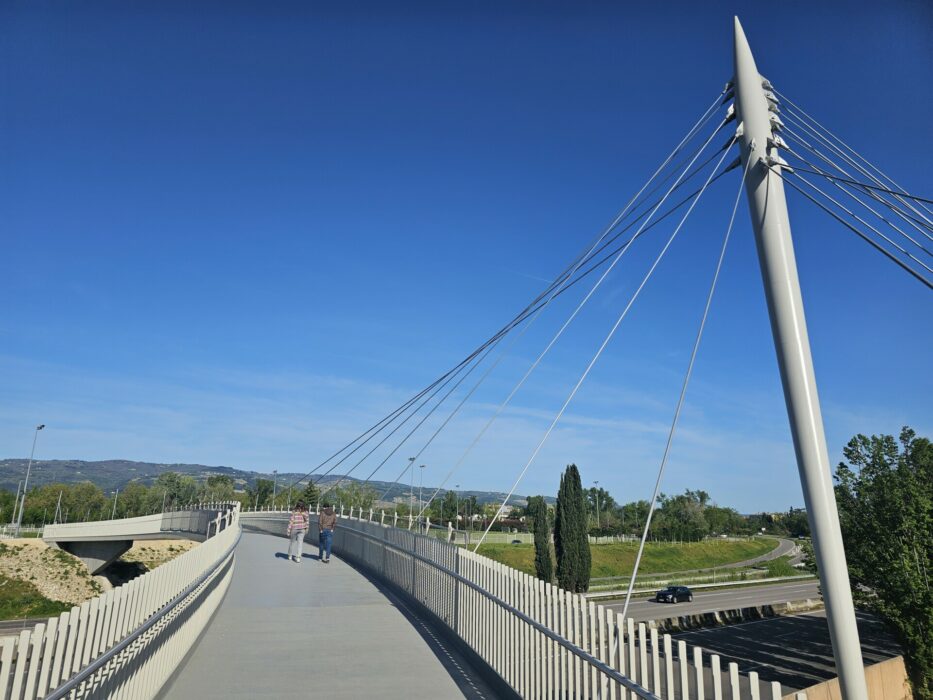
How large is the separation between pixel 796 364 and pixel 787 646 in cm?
3115

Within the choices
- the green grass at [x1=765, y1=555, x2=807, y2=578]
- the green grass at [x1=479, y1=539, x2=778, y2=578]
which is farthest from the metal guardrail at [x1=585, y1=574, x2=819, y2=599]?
the green grass at [x1=479, y1=539, x2=778, y2=578]

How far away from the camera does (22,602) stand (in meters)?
39.7

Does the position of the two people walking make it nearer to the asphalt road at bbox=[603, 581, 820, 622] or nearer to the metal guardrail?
the asphalt road at bbox=[603, 581, 820, 622]

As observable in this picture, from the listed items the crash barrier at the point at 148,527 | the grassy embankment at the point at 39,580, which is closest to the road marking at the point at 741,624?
the crash barrier at the point at 148,527

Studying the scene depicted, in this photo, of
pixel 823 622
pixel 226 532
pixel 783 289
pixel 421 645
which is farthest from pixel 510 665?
pixel 823 622

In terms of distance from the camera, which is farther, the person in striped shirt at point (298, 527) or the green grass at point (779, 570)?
the green grass at point (779, 570)

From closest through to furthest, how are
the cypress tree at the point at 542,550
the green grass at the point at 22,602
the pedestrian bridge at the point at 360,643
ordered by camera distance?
the pedestrian bridge at the point at 360,643 < the green grass at the point at 22,602 < the cypress tree at the point at 542,550

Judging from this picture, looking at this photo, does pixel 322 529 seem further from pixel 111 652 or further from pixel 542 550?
pixel 542 550

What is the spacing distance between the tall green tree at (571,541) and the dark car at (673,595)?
18.4 feet

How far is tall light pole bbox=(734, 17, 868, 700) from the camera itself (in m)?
5.21

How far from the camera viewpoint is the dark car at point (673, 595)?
156 feet

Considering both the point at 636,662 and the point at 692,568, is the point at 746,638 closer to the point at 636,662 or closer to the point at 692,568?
the point at 636,662

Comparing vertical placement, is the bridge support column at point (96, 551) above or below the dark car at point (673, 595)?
above

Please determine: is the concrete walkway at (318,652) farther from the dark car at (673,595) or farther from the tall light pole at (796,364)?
the dark car at (673,595)
